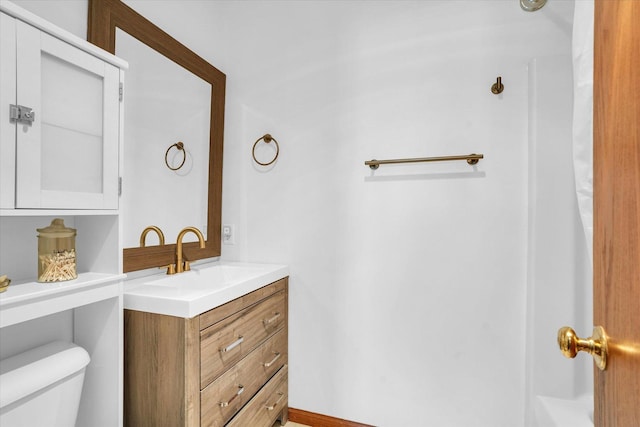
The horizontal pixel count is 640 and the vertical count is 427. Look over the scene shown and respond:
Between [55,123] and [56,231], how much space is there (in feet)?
1.13

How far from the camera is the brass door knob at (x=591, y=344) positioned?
0.54m

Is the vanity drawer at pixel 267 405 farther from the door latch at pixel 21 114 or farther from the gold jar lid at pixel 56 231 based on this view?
the door latch at pixel 21 114

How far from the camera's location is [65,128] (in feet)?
3.35

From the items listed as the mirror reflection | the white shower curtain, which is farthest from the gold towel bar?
the mirror reflection

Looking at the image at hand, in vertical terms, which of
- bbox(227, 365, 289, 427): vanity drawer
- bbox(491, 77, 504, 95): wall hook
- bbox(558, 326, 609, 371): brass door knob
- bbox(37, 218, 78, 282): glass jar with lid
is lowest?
bbox(227, 365, 289, 427): vanity drawer

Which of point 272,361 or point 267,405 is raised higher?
point 272,361

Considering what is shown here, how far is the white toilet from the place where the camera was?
88 cm

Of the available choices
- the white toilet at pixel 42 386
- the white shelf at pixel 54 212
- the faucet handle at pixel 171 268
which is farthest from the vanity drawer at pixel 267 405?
the white shelf at pixel 54 212

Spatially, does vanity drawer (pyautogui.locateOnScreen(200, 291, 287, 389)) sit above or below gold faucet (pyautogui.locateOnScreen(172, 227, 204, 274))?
below

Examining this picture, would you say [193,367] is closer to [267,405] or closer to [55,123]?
[267,405]

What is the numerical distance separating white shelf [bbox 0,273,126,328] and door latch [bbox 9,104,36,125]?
18.7 inches

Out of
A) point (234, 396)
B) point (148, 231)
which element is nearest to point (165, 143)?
point (148, 231)

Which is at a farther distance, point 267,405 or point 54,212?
point 267,405

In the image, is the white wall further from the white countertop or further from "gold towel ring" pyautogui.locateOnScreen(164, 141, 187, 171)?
"gold towel ring" pyautogui.locateOnScreen(164, 141, 187, 171)
